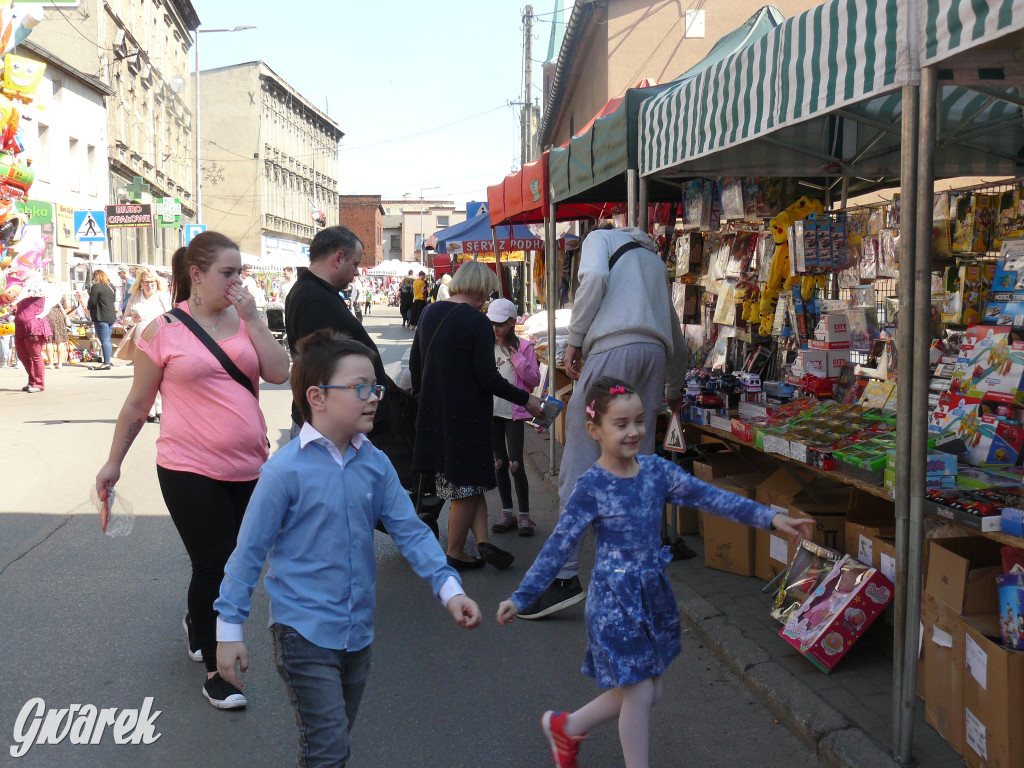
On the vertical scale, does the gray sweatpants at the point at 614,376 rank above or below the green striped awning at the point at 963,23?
below

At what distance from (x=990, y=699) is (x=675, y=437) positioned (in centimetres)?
276

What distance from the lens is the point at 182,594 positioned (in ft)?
18.8

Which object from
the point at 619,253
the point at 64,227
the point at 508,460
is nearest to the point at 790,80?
the point at 619,253

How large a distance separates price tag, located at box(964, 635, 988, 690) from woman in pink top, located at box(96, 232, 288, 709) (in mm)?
2821

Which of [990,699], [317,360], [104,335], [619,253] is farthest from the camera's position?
[104,335]

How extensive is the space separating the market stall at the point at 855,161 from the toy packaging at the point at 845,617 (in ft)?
1.89

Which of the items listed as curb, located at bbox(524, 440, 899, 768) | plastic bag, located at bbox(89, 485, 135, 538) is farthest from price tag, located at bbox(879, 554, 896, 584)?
plastic bag, located at bbox(89, 485, 135, 538)

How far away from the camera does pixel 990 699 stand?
3.26 m

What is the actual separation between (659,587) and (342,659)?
110 centimetres

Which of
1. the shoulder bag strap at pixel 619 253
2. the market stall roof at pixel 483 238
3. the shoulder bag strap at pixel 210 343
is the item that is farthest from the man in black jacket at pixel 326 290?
the market stall roof at pixel 483 238

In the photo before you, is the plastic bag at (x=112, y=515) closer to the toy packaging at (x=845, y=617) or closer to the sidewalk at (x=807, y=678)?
the sidewalk at (x=807, y=678)

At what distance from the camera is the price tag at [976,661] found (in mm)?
3318

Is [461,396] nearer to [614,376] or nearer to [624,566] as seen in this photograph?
[614,376]

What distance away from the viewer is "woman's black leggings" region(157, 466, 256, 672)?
4055 millimetres
